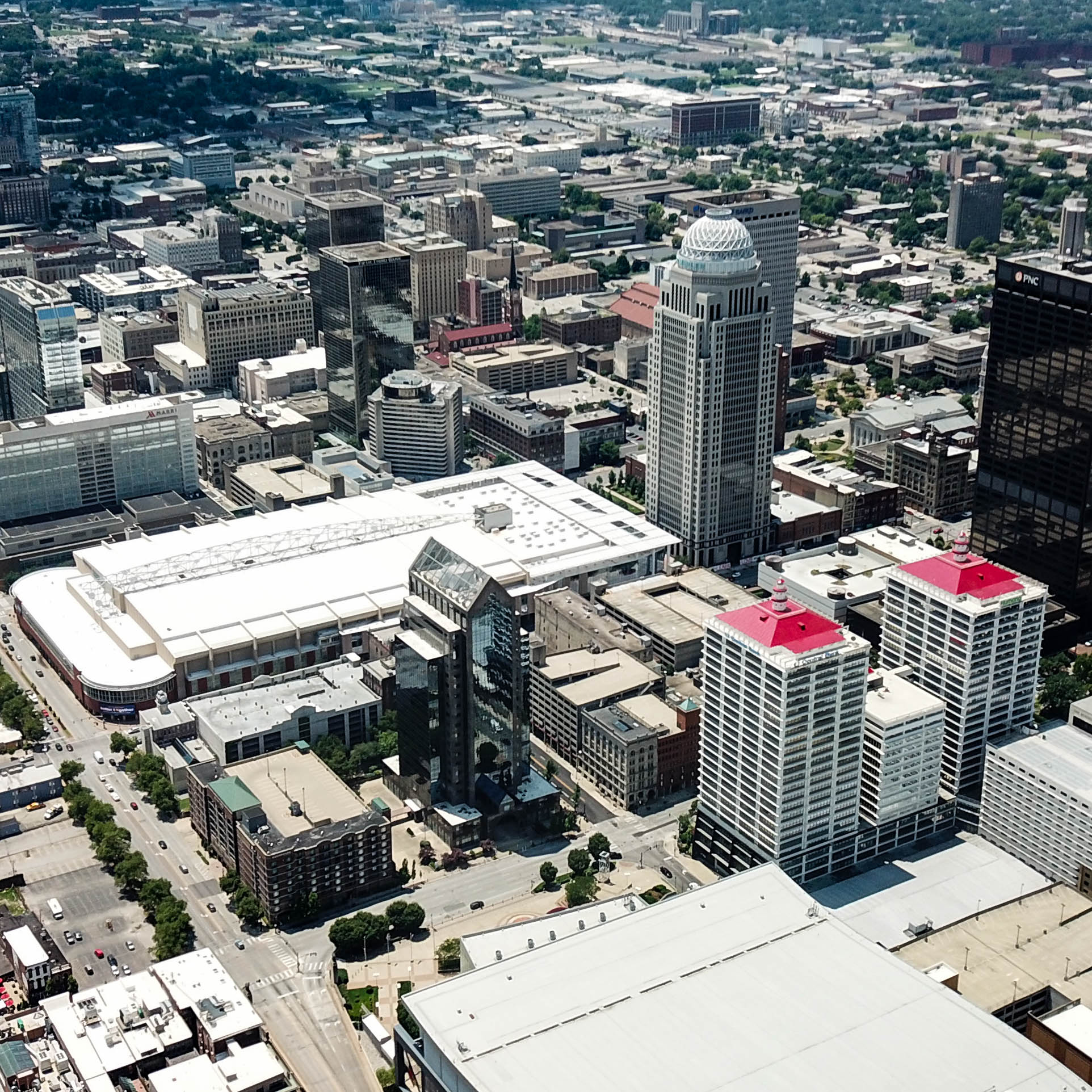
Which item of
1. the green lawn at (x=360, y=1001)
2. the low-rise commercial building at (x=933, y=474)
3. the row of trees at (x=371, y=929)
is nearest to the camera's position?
the green lawn at (x=360, y=1001)

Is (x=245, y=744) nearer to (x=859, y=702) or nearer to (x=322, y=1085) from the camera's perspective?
(x=322, y=1085)

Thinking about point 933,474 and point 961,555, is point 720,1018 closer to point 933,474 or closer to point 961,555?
point 961,555

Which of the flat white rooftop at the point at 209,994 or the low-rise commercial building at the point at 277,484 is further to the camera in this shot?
the low-rise commercial building at the point at 277,484

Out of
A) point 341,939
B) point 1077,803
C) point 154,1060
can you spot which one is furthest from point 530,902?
point 1077,803

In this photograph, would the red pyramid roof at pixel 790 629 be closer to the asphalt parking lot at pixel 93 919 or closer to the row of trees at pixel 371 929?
the row of trees at pixel 371 929

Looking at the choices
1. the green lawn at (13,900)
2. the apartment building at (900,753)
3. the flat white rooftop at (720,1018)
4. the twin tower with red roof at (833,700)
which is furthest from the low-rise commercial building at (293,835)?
the apartment building at (900,753)

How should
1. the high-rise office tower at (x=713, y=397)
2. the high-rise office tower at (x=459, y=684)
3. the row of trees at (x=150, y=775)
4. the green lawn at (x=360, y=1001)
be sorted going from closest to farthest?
the green lawn at (x=360, y=1001), the high-rise office tower at (x=459, y=684), the row of trees at (x=150, y=775), the high-rise office tower at (x=713, y=397)
